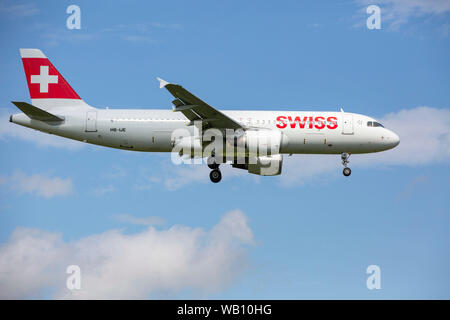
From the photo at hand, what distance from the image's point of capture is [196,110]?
31250 mm

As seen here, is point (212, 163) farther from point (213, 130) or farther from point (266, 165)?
point (266, 165)

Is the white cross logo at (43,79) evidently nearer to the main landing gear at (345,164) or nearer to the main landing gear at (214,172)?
the main landing gear at (214,172)

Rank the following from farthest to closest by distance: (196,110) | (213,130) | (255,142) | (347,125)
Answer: (347,125) → (213,130) → (255,142) → (196,110)

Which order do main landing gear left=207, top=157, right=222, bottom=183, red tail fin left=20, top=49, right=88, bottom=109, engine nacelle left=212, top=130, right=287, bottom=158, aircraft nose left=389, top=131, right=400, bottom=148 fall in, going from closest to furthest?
engine nacelle left=212, top=130, right=287, bottom=158 → main landing gear left=207, top=157, right=222, bottom=183 → aircraft nose left=389, top=131, right=400, bottom=148 → red tail fin left=20, top=49, right=88, bottom=109

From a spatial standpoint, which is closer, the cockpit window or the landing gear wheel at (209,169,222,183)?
the landing gear wheel at (209,169,222,183)

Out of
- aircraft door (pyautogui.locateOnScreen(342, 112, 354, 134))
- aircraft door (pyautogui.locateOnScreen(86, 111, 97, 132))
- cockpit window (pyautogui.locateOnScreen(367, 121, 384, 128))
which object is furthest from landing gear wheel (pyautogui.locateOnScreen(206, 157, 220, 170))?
cockpit window (pyautogui.locateOnScreen(367, 121, 384, 128))

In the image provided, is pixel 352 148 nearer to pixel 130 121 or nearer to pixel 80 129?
pixel 130 121

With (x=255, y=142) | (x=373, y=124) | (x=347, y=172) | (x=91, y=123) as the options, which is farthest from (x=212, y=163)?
(x=373, y=124)

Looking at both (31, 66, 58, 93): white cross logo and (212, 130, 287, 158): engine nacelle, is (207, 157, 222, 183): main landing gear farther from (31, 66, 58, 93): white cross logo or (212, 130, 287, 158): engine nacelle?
(31, 66, 58, 93): white cross logo

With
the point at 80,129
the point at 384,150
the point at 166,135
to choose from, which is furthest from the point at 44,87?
the point at 384,150

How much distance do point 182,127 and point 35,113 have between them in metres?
7.92

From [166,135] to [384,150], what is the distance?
12606mm

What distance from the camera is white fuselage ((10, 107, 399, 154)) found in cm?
3306

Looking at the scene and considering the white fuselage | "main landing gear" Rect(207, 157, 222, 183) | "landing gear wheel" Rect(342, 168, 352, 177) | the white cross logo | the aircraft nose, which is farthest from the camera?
the white cross logo
